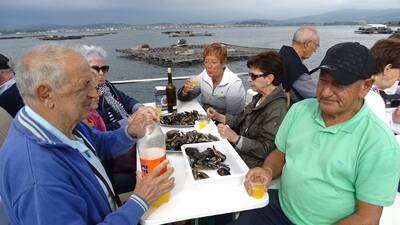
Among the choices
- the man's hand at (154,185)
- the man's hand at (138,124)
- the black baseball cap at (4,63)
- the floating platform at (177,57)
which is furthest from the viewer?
the floating platform at (177,57)

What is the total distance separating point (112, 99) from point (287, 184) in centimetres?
209

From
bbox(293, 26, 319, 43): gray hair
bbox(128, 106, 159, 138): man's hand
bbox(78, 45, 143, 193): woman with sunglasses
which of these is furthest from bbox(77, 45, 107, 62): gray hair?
bbox(293, 26, 319, 43): gray hair

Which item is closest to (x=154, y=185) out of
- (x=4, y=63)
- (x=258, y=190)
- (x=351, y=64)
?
(x=258, y=190)

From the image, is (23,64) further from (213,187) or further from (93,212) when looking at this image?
(213,187)

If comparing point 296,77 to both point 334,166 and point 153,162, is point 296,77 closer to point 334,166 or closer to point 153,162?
point 334,166

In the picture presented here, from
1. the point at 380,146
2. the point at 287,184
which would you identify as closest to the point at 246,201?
the point at 287,184

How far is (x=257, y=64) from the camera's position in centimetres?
262

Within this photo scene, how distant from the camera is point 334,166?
161 cm

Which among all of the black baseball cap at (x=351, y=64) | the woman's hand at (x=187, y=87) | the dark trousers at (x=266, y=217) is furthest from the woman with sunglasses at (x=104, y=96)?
the black baseball cap at (x=351, y=64)

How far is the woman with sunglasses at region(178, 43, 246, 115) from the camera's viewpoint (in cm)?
368

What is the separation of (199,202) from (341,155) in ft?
2.76

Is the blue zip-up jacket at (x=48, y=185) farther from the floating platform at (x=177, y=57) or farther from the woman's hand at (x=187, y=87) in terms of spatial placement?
the floating platform at (x=177, y=57)

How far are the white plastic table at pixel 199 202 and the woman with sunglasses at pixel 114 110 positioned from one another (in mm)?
855

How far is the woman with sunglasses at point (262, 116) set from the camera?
2330 millimetres
